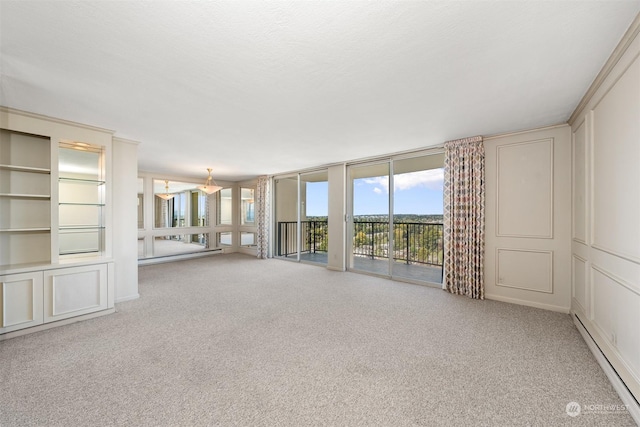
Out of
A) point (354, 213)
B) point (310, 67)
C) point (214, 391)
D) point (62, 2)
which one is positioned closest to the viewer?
point (62, 2)

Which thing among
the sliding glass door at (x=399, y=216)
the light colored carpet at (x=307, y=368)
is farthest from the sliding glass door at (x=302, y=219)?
the light colored carpet at (x=307, y=368)

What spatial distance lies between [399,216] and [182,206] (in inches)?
287

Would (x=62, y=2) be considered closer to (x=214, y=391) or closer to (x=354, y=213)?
(x=214, y=391)

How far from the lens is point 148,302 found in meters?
3.41

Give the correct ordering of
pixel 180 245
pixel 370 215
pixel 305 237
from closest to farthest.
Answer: pixel 370 215, pixel 305 237, pixel 180 245

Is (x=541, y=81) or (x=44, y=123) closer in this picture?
(x=541, y=81)

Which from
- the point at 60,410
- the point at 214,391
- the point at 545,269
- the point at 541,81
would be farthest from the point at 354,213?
the point at 60,410

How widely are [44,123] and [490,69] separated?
4.52 m

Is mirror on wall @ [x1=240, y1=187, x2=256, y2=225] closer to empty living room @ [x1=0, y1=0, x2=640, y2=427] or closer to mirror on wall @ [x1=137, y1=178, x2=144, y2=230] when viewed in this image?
mirror on wall @ [x1=137, y1=178, x2=144, y2=230]

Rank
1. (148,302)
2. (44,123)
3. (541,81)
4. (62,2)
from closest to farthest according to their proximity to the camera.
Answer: (62,2), (541,81), (44,123), (148,302)

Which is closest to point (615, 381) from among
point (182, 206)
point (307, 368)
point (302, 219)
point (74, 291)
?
point (307, 368)

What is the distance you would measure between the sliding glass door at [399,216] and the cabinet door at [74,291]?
13.4 ft

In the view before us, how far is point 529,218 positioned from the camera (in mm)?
3268
